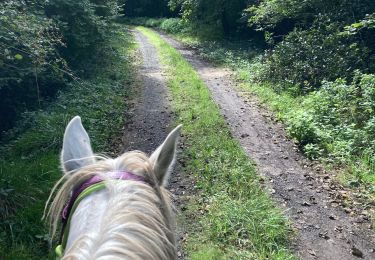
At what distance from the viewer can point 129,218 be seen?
3.79 ft

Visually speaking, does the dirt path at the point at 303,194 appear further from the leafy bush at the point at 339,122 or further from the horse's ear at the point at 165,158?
the horse's ear at the point at 165,158

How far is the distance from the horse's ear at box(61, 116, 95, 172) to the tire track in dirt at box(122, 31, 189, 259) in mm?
2341

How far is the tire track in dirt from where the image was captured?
5.69m

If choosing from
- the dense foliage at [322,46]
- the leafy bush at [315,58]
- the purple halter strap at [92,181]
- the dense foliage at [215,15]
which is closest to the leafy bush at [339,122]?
the leafy bush at [315,58]

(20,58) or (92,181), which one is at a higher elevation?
(92,181)

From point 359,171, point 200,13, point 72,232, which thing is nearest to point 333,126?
point 359,171

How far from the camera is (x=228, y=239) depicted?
434 cm

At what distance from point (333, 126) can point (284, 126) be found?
1.11 m

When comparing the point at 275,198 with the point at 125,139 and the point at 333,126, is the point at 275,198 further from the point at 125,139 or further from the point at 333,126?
the point at 125,139

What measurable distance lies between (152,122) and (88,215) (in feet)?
23.4

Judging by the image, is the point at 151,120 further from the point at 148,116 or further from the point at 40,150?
the point at 40,150

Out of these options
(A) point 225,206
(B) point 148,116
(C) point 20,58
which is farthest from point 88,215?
(B) point 148,116

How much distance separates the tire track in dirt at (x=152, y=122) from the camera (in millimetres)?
5690

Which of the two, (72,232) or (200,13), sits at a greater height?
(72,232)
